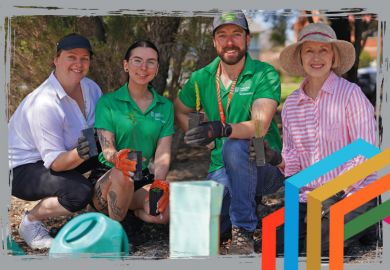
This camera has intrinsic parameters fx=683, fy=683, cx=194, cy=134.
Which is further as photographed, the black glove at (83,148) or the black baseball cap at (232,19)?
the black baseball cap at (232,19)

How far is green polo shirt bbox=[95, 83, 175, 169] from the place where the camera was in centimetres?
415

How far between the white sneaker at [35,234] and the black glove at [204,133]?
1.11 m

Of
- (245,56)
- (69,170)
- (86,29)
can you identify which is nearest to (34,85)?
(86,29)

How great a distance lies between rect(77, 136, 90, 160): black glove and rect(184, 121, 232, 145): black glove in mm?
562

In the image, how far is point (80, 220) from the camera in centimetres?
344

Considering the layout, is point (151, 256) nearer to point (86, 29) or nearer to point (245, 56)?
point (245, 56)

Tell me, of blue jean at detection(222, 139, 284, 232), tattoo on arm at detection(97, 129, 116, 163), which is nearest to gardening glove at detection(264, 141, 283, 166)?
blue jean at detection(222, 139, 284, 232)

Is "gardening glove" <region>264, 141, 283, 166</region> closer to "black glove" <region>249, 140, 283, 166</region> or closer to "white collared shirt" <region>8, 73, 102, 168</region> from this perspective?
"black glove" <region>249, 140, 283, 166</region>

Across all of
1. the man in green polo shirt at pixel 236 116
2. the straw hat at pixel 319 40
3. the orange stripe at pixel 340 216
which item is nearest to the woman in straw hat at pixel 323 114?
the straw hat at pixel 319 40

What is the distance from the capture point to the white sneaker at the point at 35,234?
13.7ft

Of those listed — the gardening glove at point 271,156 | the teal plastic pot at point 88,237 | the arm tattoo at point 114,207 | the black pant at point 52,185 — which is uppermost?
the gardening glove at point 271,156

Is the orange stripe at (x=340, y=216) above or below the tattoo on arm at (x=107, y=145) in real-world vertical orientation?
below

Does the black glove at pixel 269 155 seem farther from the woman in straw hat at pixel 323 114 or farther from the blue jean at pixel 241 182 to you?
the woman in straw hat at pixel 323 114

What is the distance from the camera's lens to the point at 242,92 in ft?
13.9
